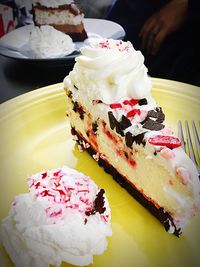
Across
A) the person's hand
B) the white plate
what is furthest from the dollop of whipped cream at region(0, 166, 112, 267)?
the person's hand

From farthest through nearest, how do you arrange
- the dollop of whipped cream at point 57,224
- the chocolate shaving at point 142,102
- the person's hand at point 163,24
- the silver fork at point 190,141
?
the person's hand at point 163,24
the silver fork at point 190,141
the chocolate shaving at point 142,102
the dollop of whipped cream at point 57,224

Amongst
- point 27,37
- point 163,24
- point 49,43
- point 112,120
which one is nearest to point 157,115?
point 112,120

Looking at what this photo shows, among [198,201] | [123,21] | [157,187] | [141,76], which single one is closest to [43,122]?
[141,76]

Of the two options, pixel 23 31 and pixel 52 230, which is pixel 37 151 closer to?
pixel 52 230

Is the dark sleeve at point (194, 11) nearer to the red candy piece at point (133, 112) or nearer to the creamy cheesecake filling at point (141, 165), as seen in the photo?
the creamy cheesecake filling at point (141, 165)

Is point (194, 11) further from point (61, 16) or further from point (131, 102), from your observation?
point (131, 102)

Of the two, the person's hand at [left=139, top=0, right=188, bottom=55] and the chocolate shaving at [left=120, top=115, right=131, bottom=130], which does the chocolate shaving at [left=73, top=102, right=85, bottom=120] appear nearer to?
the chocolate shaving at [left=120, top=115, right=131, bottom=130]

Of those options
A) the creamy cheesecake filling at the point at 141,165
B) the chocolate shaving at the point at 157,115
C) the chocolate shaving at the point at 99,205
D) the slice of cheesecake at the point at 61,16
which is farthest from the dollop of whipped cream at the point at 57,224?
the slice of cheesecake at the point at 61,16
